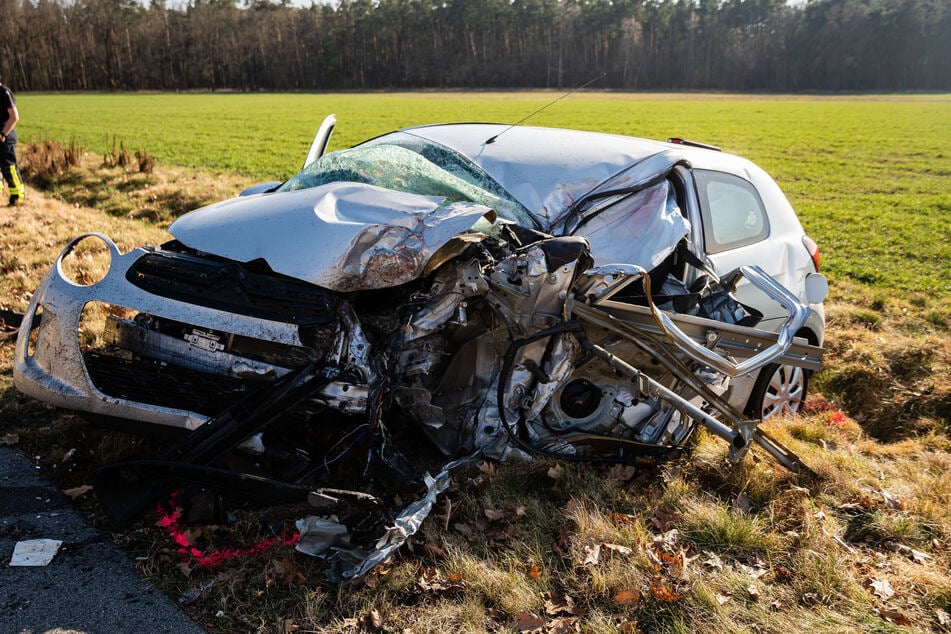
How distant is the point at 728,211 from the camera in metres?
4.51

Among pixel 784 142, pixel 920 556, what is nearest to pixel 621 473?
pixel 920 556

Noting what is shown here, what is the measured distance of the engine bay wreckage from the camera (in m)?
3.11

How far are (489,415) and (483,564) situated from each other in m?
0.75

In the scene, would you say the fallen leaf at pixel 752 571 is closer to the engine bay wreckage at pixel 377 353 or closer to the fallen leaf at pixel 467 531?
the engine bay wreckage at pixel 377 353

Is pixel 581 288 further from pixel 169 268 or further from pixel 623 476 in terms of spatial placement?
pixel 169 268

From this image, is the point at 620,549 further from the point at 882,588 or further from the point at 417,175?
the point at 417,175

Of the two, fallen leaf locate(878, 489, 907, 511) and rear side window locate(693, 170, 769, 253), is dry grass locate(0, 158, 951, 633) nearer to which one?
fallen leaf locate(878, 489, 907, 511)

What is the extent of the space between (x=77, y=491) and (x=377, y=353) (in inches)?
65.8

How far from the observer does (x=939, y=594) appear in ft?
9.54

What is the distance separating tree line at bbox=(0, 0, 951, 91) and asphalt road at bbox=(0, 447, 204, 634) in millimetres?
67210

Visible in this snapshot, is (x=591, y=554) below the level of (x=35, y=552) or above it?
below

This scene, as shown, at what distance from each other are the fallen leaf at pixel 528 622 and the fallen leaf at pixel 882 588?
147cm

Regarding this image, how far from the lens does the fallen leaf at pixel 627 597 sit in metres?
2.82

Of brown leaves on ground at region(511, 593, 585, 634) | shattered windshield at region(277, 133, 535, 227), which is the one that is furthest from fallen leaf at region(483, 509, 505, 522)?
shattered windshield at region(277, 133, 535, 227)
